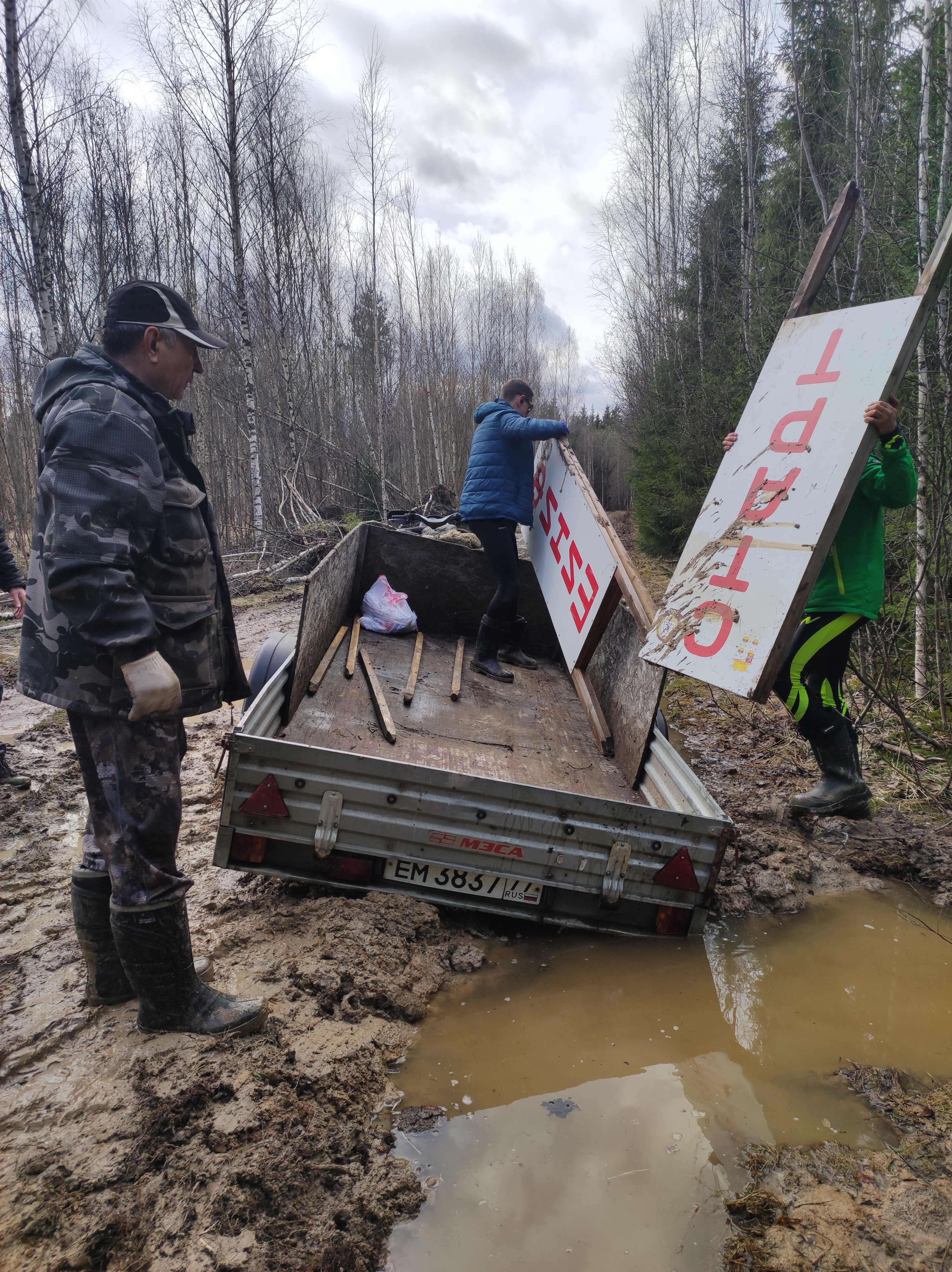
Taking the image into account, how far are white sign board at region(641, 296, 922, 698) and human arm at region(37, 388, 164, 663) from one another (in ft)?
6.96

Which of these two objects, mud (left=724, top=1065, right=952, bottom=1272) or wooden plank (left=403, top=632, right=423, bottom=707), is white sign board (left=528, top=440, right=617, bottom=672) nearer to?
wooden plank (left=403, top=632, right=423, bottom=707)

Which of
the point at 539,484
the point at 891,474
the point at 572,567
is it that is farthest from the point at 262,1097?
the point at 539,484

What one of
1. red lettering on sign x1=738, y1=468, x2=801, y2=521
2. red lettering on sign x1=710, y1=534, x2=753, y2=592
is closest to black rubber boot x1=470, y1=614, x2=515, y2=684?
red lettering on sign x1=710, y1=534, x2=753, y2=592

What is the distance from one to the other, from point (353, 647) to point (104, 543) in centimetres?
300

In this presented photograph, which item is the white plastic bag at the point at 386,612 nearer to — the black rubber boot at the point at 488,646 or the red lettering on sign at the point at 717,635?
the black rubber boot at the point at 488,646

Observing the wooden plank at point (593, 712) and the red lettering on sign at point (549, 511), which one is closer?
the wooden plank at point (593, 712)

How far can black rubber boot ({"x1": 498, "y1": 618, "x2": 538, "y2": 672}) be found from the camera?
522 cm

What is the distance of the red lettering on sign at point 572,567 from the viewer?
4.60 metres

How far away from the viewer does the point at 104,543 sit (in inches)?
70.3

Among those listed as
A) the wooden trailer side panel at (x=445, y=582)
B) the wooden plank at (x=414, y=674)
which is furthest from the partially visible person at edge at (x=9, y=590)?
Result: the wooden trailer side panel at (x=445, y=582)

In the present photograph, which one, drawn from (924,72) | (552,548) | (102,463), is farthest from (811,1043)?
(924,72)

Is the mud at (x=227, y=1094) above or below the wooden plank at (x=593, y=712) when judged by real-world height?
below

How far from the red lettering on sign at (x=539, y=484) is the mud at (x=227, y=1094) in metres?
3.58

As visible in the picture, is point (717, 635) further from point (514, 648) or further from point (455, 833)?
point (514, 648)
